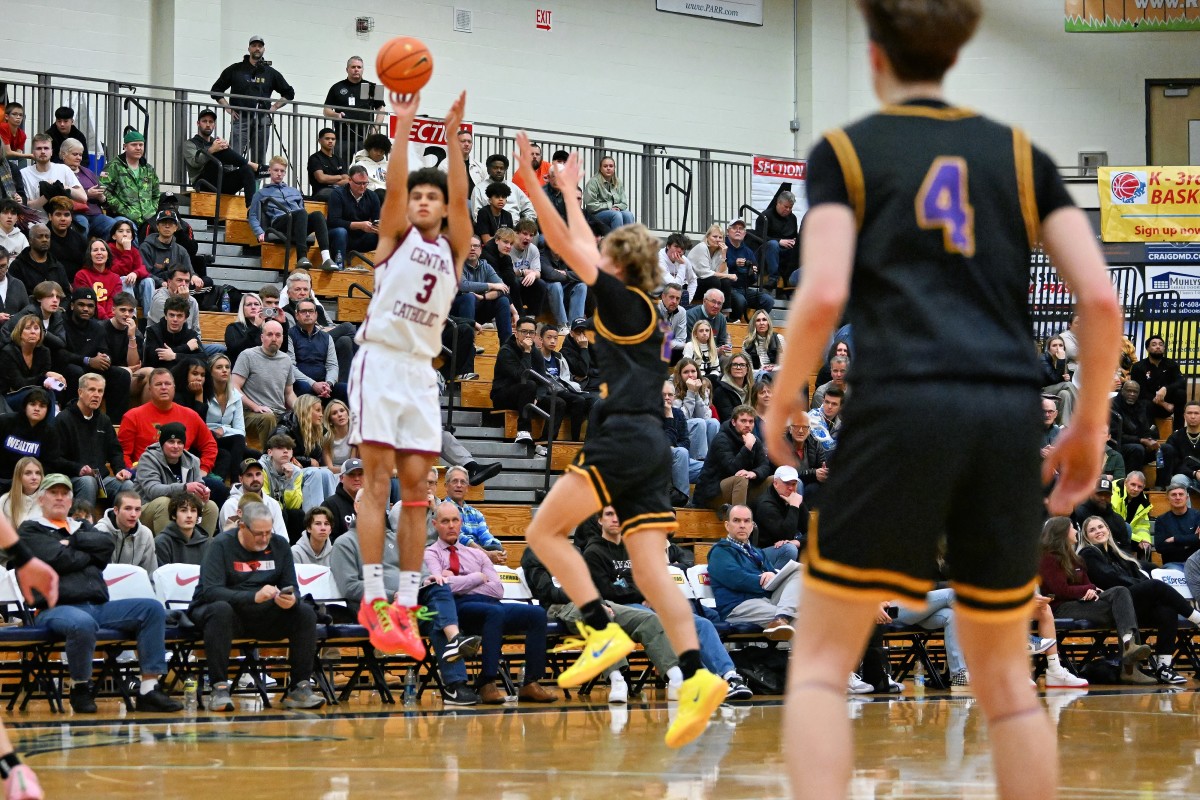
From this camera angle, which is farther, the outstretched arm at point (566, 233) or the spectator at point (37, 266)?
the spectator at point (37, 266)

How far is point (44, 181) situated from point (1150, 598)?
36.9ft

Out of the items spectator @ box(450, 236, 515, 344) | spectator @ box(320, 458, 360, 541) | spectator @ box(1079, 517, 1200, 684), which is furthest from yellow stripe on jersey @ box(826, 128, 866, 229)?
spectator @ box(450, 236, 515, 344)

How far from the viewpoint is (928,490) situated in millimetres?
3314

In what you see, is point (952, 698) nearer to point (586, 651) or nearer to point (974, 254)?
point (586, 651)

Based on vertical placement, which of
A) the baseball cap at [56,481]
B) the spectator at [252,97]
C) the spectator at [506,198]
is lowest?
the baseball cap at [56,481]

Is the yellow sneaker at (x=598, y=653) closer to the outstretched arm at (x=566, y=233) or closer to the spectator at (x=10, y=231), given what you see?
the outstretched arm at (x=566, y=233)

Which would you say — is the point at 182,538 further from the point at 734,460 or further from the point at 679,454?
the point at 734,460

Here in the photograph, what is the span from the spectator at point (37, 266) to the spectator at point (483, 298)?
391 centimetres

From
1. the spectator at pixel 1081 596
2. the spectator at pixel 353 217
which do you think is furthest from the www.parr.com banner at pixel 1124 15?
the spectator at pixel 1081 596

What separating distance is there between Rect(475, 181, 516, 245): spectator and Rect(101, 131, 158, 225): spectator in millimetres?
3580

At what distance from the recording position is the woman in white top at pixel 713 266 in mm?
19328

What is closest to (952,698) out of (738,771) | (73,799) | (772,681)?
(772,681)

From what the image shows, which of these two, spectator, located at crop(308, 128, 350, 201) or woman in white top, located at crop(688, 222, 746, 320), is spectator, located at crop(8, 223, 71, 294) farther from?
woman in white top, located at crop(688, 222, 746, 320)

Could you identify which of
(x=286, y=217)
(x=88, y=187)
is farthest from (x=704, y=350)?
(x=88, y=187)
